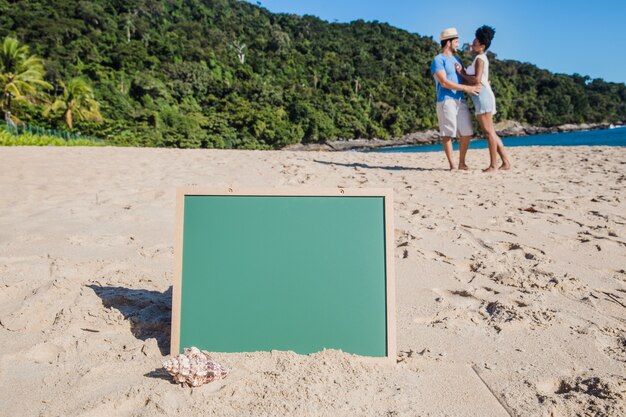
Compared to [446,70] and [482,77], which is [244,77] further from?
[482,77]

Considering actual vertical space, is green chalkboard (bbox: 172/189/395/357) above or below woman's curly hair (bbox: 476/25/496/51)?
below

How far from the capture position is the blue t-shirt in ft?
18.9

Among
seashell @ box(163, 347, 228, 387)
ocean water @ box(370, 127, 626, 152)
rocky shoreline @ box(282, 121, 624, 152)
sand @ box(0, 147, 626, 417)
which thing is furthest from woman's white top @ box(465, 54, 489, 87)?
rocky shoreline @ box(282, 121, 624, 152)

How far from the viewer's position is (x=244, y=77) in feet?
220

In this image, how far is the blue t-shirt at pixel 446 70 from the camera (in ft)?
18.9

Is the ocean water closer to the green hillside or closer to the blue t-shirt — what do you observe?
the blue t-shirt

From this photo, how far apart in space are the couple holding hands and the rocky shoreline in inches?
1992

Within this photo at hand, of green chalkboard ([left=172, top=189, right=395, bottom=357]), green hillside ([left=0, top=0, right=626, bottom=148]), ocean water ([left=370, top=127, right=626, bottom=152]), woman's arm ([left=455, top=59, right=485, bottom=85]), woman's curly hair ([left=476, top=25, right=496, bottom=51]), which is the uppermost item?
green hillside ([left=0, top=0, right=626, bottom=148])

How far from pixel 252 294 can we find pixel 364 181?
163 inches

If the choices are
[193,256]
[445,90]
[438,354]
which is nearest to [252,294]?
[193,256]

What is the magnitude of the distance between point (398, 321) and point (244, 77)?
68.9m

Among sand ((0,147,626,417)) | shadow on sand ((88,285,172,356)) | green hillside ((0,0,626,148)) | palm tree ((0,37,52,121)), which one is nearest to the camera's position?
sand ((0,147,626,417))

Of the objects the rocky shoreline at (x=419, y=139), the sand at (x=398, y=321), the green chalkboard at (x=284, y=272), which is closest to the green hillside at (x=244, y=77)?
the rocky shoreline at (x=419, y=139)

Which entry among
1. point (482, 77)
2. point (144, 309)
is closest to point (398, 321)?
point (144, 309)
